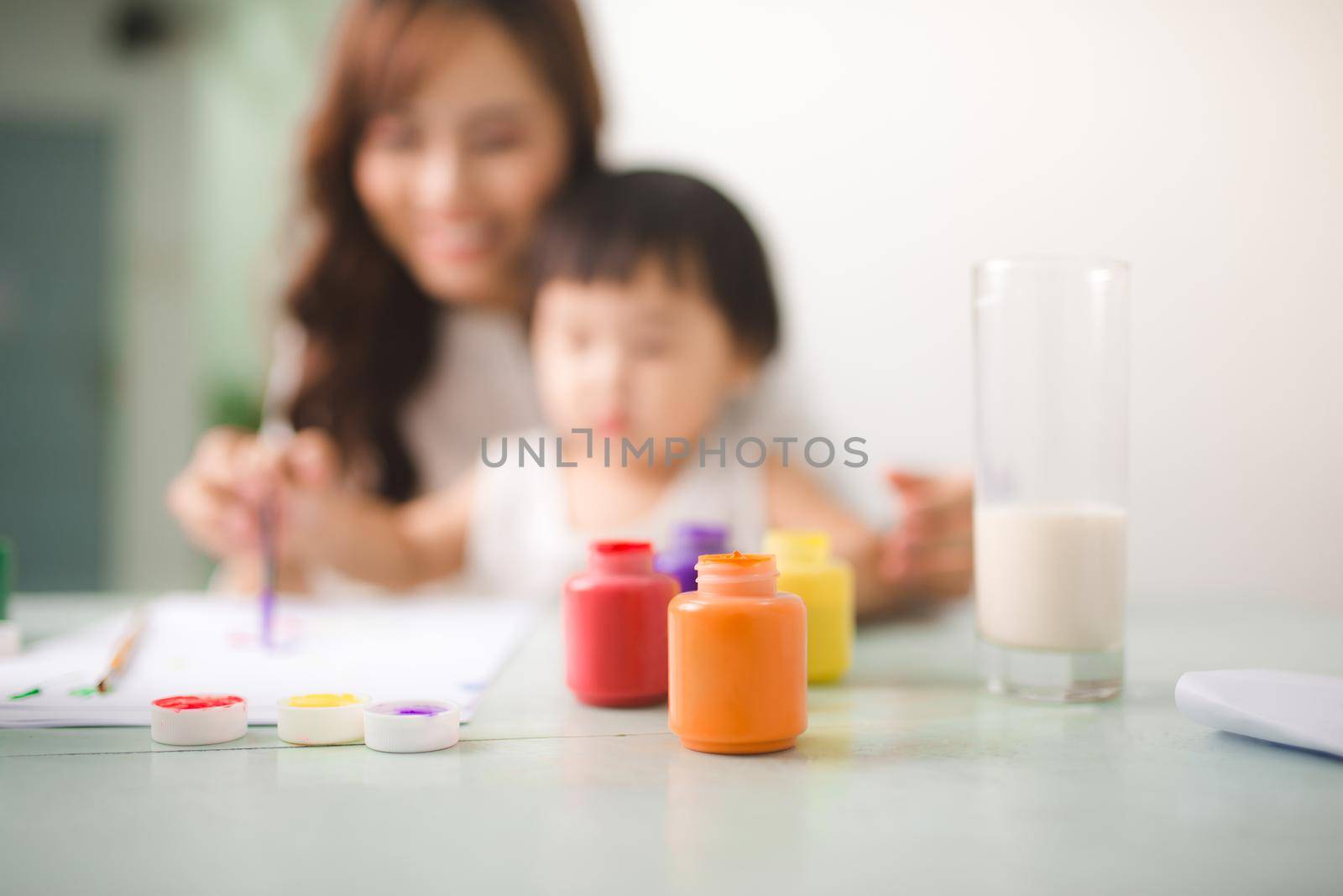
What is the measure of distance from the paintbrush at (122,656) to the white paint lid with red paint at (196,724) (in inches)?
3.9

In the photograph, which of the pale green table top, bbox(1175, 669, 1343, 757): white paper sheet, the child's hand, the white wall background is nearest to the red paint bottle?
the pale green table top

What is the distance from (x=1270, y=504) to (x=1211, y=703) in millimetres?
900

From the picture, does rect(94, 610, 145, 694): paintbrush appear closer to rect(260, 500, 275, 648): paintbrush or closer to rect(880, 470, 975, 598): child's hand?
rect(260, 500, 275, 648): paintbrush

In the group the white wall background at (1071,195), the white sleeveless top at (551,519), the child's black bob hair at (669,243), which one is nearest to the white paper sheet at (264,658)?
the white sleeveless top at (551,519)

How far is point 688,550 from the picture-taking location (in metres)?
0.70

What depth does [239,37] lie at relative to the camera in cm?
158

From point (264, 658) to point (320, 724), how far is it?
221 mm

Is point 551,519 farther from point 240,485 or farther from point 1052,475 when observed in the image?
point 1052,475

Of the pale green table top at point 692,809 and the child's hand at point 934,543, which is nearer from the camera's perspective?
the pale green table top at point 692,809

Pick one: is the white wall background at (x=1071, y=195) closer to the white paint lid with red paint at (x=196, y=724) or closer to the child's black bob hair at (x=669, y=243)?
the child's black bob hair at (x=669, y=243)

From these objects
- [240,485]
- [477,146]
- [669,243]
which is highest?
[477,146]

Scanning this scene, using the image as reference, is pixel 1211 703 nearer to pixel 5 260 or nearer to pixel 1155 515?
pixel 1155 515

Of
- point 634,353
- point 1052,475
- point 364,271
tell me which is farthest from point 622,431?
point 1052,475

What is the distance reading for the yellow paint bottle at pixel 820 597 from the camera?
638 mm
